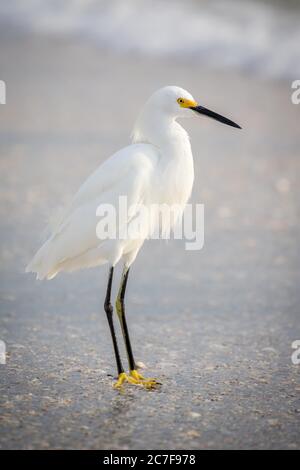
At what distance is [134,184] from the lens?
3973 millimetres

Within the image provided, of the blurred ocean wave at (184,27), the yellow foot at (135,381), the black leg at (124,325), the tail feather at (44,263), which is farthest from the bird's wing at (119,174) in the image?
the blurred ocean wave at (184,27)

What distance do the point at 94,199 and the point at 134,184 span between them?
0.93ft

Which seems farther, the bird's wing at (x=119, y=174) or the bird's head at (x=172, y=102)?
the bird's head at (x=172, y=102)

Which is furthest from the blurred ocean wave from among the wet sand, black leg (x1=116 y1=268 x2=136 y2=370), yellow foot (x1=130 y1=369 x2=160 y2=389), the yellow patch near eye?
yellow foot (x1=130 y1=369 x2=160 y2=389)

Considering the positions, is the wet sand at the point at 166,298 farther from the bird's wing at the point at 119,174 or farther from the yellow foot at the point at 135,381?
the bird's wing at the point at 119,174

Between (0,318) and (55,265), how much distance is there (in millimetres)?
959

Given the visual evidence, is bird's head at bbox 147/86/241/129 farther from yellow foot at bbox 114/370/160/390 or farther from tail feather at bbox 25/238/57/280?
yellow foot at bbox 114/370/160/390

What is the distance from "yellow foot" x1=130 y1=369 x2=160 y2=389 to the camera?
12.8ft

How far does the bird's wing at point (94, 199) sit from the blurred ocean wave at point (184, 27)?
8.61m

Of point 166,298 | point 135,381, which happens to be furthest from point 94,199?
point 166,298

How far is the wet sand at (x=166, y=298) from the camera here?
347 cm

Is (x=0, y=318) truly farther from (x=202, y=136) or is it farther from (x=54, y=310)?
(x=202, y=136)

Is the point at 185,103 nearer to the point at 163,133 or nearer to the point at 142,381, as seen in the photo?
the point at 163,133
